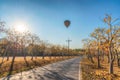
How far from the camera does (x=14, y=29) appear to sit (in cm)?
3497

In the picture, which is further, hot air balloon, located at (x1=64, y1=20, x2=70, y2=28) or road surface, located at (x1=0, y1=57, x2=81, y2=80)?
hot air balloon, located at (x1=64, y1=20, x2=70, y2=28)

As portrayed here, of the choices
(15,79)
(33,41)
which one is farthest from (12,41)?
(15,79)

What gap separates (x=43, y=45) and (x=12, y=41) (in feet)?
87.4

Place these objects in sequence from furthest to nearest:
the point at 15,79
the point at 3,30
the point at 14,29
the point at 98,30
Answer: the point at 14,29 < the point at 98,30 < the point at 3,30 < the point at 15,79

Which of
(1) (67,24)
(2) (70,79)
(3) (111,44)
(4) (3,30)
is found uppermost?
(1) (67,24)

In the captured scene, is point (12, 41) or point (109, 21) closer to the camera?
point (109, 21)

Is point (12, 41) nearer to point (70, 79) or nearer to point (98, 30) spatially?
point (98, 30)

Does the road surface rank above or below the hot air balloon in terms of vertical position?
below

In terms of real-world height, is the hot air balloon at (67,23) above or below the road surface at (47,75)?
above

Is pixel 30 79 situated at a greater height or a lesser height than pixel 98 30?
lesser

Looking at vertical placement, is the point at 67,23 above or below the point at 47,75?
above

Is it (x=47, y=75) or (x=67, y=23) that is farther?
(x=67, y=23)

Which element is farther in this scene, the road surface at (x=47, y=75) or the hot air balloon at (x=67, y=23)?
the hot air balloon at (x=67, y=23)

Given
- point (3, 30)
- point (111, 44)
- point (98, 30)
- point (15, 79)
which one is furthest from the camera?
point (98, 30)
